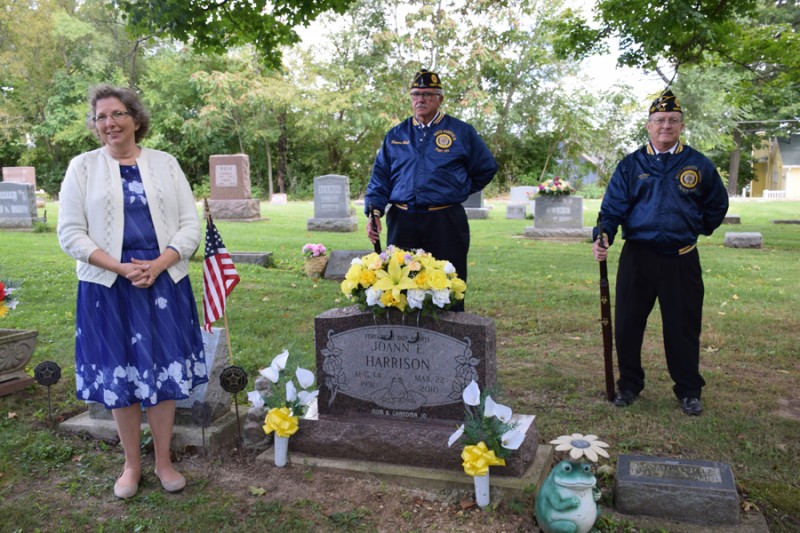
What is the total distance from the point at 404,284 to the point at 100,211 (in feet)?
4.99

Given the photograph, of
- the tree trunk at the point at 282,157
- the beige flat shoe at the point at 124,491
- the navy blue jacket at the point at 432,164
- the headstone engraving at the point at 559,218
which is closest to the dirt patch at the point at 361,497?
the beige flat shoe at the point at 124,491

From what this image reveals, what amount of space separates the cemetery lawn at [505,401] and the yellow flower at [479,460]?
0.20m

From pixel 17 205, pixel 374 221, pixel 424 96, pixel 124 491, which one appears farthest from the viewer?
pixel 17 205

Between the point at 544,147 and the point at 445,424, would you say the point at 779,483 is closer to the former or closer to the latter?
the point at 445,424

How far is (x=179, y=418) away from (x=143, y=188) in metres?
1.50

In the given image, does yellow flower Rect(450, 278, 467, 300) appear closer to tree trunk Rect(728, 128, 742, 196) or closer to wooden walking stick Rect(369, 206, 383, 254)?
wooden walking stick Rect(369, 206, 383, 254)

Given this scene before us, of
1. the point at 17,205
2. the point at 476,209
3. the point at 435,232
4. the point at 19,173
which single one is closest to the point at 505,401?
the point at 435,232

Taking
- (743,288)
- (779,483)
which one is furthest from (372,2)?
(779,483)

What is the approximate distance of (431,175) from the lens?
4473 millimetres

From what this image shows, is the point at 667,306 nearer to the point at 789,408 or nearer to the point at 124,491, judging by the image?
the point at 789,408

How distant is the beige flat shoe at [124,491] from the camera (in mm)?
3336

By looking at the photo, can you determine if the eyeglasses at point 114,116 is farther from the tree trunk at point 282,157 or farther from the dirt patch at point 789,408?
the tree trunk at point 282,157

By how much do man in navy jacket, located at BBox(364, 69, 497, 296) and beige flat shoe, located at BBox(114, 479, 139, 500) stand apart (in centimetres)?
204

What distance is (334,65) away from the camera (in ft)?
108
